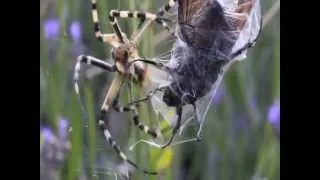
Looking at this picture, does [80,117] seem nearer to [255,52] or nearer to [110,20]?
[110,20]

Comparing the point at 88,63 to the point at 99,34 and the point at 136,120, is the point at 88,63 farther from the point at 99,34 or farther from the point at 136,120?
the point at 136,120

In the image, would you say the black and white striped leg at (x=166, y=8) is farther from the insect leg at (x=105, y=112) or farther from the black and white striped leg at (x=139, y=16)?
the insect leg at (x=105, y=112)

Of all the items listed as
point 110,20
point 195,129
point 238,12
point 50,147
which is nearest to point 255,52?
point 238,12

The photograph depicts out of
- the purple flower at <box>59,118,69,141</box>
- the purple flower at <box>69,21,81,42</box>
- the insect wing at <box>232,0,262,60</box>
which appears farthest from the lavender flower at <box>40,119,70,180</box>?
the insect wing at <box>232,0,262,60</box>

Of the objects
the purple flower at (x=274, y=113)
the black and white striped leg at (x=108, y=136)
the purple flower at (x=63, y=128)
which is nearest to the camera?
the purple flower at (x=274, y=113)

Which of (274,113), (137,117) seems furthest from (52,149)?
(274,113)

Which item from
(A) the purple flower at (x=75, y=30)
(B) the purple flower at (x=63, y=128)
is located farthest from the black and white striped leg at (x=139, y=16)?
(B) the purple flower at (x=63, y=128)
